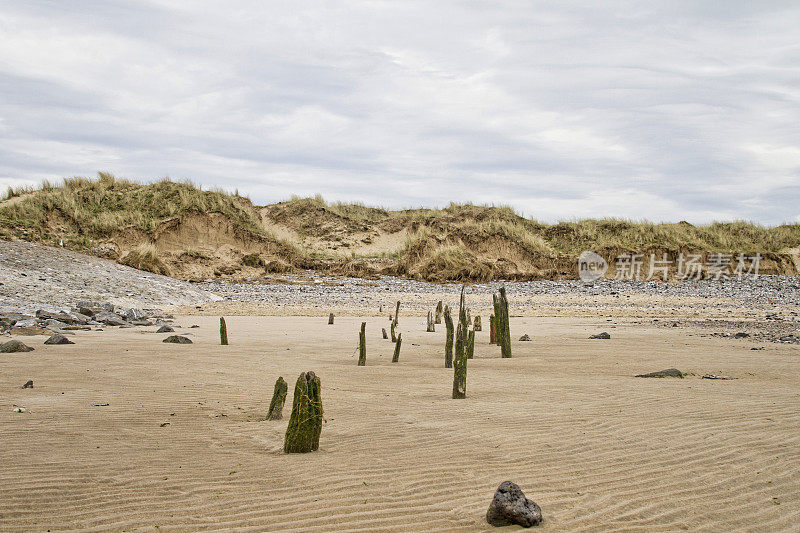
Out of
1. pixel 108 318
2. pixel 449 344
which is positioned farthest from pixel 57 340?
pixel 449 344

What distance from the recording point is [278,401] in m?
6.02

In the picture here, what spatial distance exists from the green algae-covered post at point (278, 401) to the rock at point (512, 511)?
2918mm

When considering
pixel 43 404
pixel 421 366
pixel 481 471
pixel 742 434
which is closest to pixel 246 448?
pixel 481 471

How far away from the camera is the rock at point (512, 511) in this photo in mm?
3439

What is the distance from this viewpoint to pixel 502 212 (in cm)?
4366

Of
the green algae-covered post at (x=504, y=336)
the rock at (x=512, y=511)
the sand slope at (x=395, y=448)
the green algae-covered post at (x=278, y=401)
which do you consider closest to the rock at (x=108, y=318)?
the sand slope at (x=395, y=448)

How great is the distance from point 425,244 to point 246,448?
32286 millimetres

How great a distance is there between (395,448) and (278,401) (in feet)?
5.12

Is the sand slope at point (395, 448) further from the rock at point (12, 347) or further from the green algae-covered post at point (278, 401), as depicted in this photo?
the rock at point (12, 347)

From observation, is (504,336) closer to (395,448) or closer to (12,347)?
(395,448)

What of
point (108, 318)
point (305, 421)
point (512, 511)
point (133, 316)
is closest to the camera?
point (512, 511)

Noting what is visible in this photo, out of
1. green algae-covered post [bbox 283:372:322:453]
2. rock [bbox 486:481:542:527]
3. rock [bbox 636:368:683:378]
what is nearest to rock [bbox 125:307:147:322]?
green algae-covered post [bbox 283:372:322:453]

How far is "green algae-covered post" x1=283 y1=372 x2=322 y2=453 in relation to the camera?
16.2ft

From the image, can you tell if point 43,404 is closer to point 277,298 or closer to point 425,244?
point 277,298
